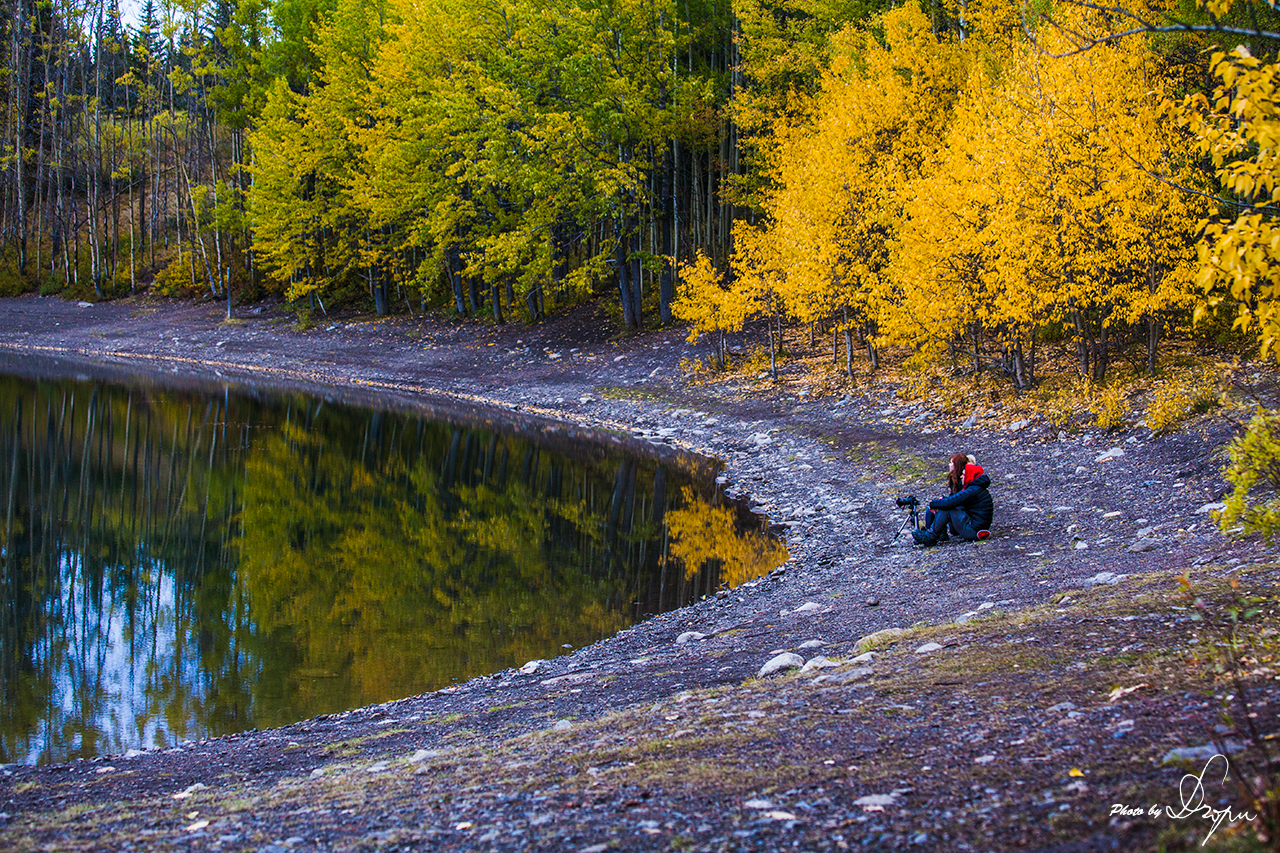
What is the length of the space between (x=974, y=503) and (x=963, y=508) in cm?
16

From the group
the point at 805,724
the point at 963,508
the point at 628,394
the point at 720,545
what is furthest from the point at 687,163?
the point at 805,724

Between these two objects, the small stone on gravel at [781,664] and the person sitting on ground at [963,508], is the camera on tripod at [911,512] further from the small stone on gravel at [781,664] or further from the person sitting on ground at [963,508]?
the small stone on gravel at [781,664]

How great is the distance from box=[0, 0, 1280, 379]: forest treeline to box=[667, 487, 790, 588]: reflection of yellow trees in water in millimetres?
7541

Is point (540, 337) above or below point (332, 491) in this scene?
above

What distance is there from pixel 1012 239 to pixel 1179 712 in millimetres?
15539

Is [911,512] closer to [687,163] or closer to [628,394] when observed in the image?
[628,394]

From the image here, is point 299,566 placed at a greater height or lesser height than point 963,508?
lesser

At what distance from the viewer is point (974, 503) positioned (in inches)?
495

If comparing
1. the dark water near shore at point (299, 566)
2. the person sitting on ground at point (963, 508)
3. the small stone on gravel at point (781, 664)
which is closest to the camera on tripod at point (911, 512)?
the person sitting on ground at point (963, 508)

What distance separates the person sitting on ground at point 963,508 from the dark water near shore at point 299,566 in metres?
2.52

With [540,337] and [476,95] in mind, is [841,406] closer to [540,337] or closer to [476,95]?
[540,337]

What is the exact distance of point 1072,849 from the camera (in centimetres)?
349

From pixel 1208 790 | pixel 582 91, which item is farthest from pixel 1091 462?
pixel 582 91

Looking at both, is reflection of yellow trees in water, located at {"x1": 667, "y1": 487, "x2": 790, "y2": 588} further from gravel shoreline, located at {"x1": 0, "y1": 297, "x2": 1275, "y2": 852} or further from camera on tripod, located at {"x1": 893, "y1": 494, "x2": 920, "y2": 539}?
camera on tripod, located at {"x1": 893, "y1": 494, "x2": 920, "y2": 539}
